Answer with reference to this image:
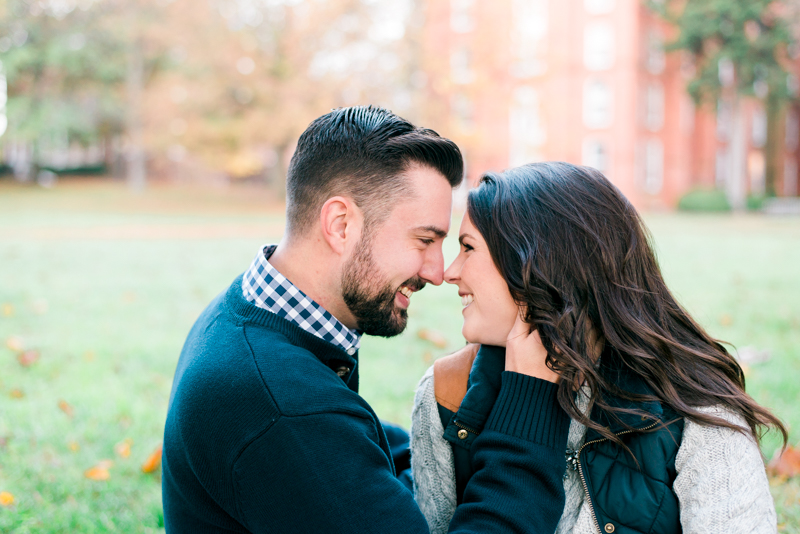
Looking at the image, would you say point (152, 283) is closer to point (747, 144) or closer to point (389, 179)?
point (389, 179)

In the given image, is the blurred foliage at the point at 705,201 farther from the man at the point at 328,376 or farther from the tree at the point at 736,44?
the man at the point at 328,376

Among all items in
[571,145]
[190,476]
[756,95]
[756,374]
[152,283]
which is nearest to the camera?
[190,476]

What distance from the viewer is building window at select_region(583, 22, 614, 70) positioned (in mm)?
35781

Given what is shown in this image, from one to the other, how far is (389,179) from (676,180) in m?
39.7

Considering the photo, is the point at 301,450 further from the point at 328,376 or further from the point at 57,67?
the point at 57,67

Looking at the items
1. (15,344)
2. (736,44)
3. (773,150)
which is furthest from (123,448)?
(773,150)

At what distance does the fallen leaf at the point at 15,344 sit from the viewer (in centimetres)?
600

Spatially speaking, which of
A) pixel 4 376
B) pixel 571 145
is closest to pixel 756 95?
pixel 571 145

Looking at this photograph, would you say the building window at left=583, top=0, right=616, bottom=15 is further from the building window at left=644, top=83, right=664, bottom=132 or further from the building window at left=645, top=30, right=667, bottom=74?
the building window at left=644, top=83, right=664, bottom=132

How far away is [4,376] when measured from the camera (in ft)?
17.5

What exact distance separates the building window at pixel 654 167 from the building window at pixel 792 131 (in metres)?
15.6

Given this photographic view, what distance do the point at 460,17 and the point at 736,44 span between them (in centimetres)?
1342

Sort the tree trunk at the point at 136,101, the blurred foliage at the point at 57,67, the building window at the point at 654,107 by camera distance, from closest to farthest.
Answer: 1. the tree trunk at the point at 136,101
2. the blurred foliage at the point at 57,67
3. the building window at the point at 654,107

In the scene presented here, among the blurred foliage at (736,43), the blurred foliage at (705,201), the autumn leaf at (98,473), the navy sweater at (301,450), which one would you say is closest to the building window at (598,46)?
the blurred foliage at (736,43)
